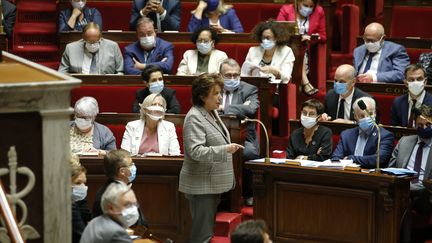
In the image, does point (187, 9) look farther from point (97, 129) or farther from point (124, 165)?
point (124, 165)

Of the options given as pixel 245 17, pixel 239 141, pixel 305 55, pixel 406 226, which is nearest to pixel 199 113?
pixel 239 141

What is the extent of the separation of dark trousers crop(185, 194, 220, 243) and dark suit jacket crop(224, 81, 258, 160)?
0.70 m

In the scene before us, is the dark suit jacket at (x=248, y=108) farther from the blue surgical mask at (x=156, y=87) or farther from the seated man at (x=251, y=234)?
the seated man at (x=251, y=234)

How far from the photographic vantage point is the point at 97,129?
5355 millimetres

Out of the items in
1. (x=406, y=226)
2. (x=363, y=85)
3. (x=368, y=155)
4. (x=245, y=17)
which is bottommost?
(x=406, y=226)

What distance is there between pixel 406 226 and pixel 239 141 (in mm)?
1043

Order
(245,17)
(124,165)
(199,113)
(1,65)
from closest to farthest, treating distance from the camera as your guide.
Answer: (1,65) → (124,165) → (199,113) → (245,17)

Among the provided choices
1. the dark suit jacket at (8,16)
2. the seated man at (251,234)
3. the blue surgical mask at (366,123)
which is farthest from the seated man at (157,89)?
the seated man at (251,234)

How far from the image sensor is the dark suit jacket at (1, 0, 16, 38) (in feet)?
24.3

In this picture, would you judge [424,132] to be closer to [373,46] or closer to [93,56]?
[373,46]

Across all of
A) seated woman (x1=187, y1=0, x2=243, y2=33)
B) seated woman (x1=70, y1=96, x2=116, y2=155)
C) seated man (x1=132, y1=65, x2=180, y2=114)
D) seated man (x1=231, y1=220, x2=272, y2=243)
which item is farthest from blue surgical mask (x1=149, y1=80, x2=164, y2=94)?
seated man (x1=231, y1=220, x2=272, y2=243)

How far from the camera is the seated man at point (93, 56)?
646cm

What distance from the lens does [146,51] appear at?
21.5 ft

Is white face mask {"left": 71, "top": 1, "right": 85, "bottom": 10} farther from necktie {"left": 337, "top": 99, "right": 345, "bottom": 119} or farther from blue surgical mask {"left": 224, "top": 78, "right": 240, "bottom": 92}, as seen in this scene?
necktie {"left": 337, "top": 99, "right": 345, "bottom": 119}
